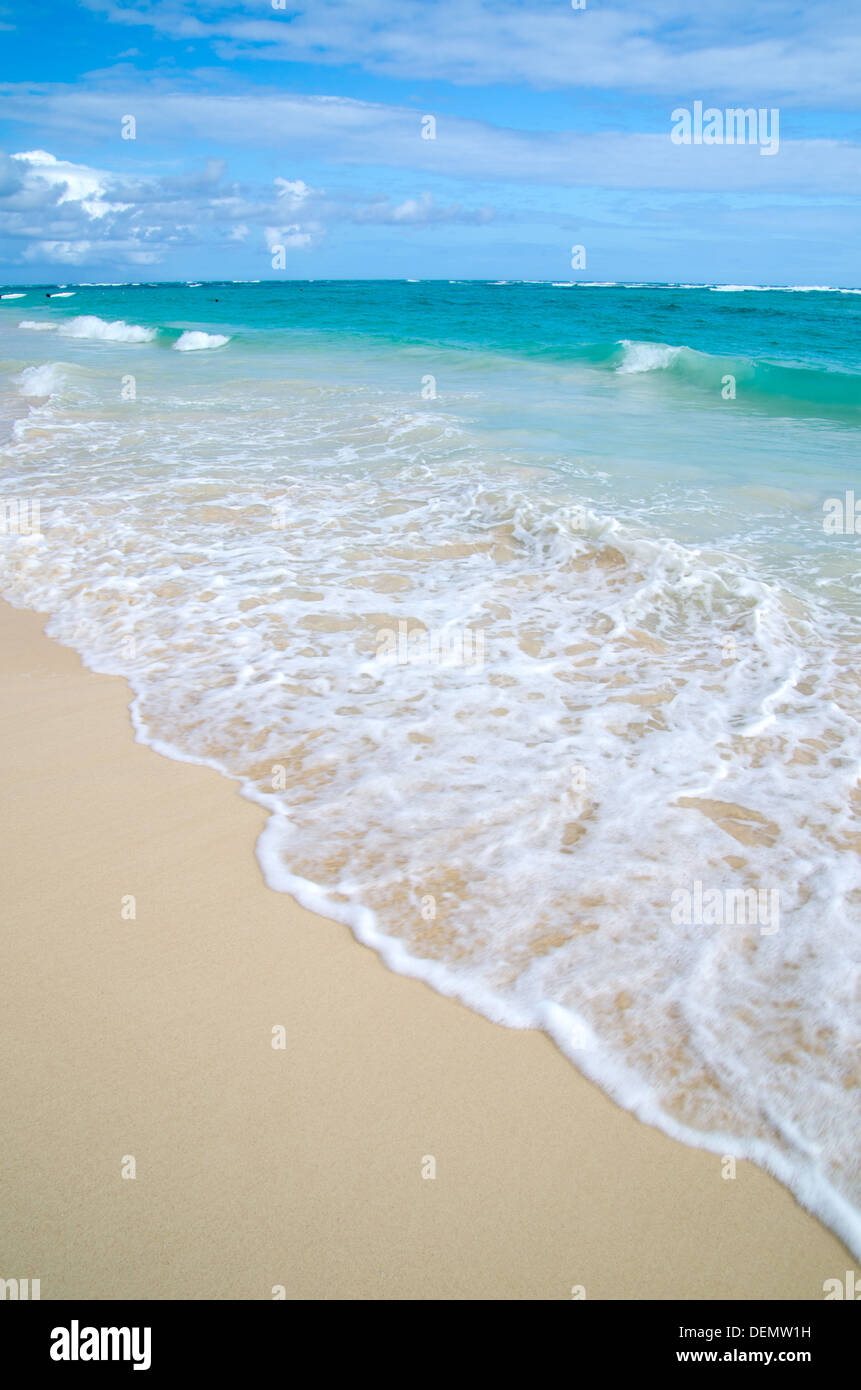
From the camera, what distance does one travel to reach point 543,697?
15.8ft

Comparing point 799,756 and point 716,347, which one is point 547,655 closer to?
point 799,756

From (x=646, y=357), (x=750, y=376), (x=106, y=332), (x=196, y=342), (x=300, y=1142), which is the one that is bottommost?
(x=300, y=1142)

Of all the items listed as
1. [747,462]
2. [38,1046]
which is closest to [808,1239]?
[38,1046]

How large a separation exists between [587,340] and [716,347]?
4.16 metres

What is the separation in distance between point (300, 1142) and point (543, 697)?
296 cm

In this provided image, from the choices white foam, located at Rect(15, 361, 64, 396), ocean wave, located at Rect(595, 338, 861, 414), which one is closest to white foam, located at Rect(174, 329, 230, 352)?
white foam, located at Rect(15, 361, 64, 396)

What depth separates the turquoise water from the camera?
2748mm

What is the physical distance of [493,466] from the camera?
1020 centimetres

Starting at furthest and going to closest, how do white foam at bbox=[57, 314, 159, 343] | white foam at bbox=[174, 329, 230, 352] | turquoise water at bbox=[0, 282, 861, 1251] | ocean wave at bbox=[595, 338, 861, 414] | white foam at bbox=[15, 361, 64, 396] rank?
A: white foam at bbox=[57, 314, 159, 343] < white foam at bbox=[174, 329, 230, 352] < white foam at bbox=[15, 361, 64, 396] < ocean wave at bbox=[595, 338, 861, 414] < turquoise water at bbox=[0, 282, 861, 1251]

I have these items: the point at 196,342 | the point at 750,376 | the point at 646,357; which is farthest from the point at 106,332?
the point at 750,376

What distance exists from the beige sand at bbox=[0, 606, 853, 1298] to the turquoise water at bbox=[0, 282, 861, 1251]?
6.6 inches

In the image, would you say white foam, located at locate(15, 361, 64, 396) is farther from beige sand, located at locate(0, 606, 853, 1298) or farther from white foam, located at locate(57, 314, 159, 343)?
beige sand, located at locate(0, 606, 853, 1298)

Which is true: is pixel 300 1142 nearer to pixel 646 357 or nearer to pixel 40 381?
pixel 40 381

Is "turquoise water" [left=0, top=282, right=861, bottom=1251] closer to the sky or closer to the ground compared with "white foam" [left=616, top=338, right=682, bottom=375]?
closer to the ground
